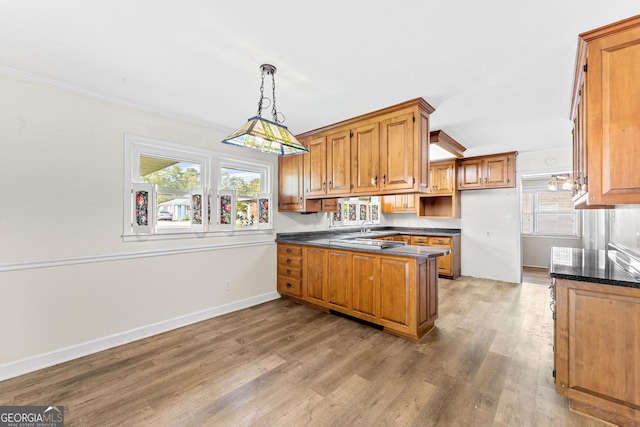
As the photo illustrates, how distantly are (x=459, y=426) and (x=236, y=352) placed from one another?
187 cm

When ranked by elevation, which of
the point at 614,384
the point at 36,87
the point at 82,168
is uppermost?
the point at 36,87

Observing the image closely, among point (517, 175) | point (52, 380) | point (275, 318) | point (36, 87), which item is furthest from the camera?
point (517, 175)

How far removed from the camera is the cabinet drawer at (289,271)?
3.87m

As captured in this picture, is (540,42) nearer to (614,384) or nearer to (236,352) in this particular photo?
(614,384)

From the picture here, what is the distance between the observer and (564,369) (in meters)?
1.80

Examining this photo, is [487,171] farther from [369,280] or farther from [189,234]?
[189,234]

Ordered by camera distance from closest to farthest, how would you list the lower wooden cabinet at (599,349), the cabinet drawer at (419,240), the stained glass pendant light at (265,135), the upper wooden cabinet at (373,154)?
1. the lower wooden cabinet at (599,349)
2. the stained glass pendant light at (265,135)
3. the upper wooden cabinet at (373,154)
4. the cabinet drawer at (419,240)

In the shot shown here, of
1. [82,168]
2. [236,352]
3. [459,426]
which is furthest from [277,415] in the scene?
[82,168]

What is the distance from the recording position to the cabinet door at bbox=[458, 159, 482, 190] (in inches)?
203

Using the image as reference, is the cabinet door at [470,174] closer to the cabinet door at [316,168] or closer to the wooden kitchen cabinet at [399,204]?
the wooden kitchen cabinet at [399,204]

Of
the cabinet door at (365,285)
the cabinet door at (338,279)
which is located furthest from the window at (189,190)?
the cabinet door at (365,285)

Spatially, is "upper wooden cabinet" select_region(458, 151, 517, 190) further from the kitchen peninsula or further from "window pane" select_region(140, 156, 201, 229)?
"window pane" select_region(140, 156, 201, 229)

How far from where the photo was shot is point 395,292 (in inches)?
113

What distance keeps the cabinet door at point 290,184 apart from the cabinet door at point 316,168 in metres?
0.12
